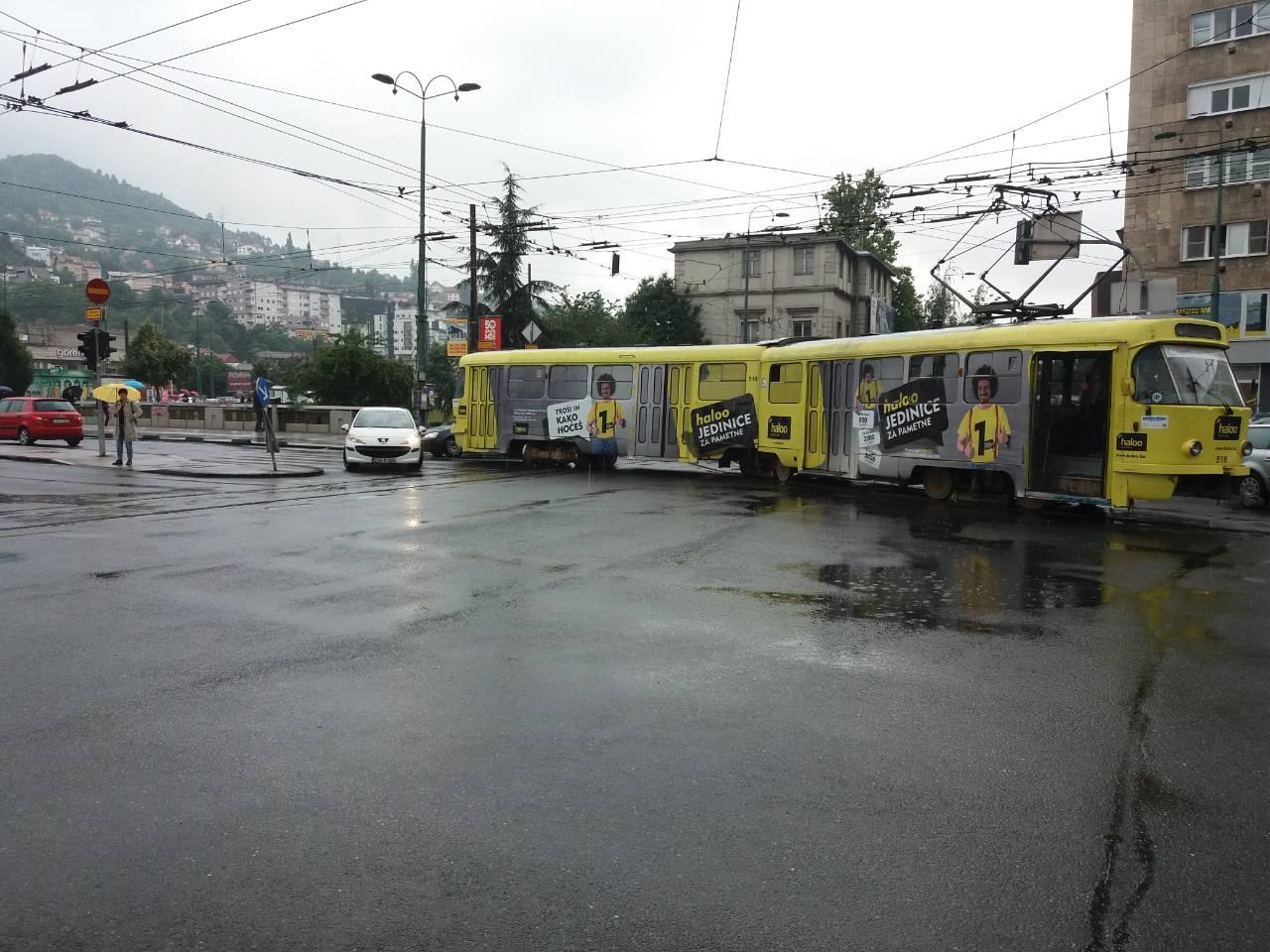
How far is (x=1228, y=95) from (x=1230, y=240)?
16.0 ft

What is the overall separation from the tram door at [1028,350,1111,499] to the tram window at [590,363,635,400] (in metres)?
10.6

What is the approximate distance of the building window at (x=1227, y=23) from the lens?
32.4 metres

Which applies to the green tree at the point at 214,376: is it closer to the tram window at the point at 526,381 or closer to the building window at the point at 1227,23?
the tram window at the point at 526,381

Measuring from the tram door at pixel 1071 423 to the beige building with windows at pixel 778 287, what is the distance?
143 feet

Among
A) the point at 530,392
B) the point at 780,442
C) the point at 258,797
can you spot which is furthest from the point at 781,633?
the point at 530,392

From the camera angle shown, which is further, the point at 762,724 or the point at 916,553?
the point at 916,553

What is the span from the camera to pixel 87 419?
179 ft

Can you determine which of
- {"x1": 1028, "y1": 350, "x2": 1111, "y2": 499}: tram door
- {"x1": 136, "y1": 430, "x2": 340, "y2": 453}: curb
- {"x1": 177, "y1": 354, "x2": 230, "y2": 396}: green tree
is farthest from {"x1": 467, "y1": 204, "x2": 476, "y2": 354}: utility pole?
{"x1": 177, "y1": 354, "x2": 230, "y2": 396}: green tree

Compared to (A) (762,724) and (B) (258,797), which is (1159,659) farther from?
(B) (258,797)

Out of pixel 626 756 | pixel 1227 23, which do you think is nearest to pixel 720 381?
pixel 626 756

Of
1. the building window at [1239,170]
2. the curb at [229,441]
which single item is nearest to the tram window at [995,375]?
the curb at [229,441]

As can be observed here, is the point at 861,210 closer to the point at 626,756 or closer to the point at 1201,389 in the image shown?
the point at 1201,389

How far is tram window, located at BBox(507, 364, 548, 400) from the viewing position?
25.0 metres

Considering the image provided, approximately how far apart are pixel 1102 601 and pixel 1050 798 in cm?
489
